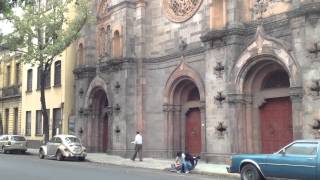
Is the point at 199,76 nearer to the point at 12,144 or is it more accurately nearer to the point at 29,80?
the point at 12,144

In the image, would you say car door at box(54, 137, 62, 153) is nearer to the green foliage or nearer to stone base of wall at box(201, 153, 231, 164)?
the green foliage

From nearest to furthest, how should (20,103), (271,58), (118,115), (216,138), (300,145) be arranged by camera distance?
(300,145), (271,58), (216,138), (118,115), (20,103)

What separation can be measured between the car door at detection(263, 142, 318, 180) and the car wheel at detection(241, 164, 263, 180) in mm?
384

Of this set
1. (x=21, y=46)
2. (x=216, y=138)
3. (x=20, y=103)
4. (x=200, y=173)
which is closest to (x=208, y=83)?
(x=216, y=138)

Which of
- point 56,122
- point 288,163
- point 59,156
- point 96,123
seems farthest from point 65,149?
point 288,163

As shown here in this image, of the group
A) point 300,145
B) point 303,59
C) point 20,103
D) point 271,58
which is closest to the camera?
point 300,145

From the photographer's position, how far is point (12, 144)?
3622 cm

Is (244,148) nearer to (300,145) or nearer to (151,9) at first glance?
(300,145)

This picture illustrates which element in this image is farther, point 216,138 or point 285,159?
point 216,138

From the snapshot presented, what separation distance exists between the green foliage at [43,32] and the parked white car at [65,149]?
18.4 ft

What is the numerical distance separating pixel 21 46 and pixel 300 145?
2245 cm

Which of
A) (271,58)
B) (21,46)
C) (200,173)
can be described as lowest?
(200,173)

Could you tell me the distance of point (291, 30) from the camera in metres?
20.7

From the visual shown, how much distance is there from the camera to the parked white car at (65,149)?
2858cm
